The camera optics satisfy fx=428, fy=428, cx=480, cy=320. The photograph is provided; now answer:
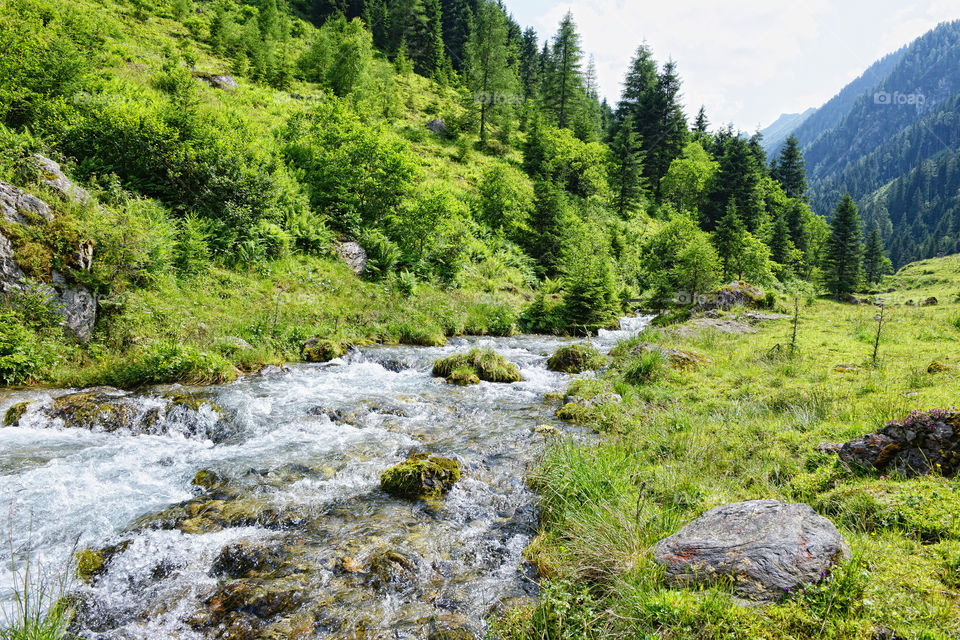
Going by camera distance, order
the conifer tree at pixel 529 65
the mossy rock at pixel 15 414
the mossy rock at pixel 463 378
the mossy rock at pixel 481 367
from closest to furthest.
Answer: the mossy rock at pixel 15 414 < the mossy rock at pixel 463 378 < the mossy rock at pixel 481 367 < the conifer tree at pixel 529 65

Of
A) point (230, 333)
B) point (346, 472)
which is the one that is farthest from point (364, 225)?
point (346, 472)

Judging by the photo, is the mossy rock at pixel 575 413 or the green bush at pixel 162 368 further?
the green bush at pixel 162 368

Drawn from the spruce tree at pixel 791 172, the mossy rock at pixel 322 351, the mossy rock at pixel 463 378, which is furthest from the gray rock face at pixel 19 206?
the spruce tree at pixel 791 172

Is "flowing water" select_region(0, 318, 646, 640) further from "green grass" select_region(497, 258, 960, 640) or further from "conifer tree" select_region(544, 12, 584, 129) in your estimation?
"conifer tree" select_region(544, 12, 584, 129)

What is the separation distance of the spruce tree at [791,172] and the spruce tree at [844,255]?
21.0 meters

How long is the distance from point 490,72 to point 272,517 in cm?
5380

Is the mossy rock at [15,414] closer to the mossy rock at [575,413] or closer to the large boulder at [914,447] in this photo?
the mossy rock at [575,413]

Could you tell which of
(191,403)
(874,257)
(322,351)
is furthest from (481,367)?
(874,257)

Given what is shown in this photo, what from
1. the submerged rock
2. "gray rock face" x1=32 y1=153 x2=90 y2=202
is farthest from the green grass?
"gray rock face" x1=32 y1=153 x2=90 y2=202

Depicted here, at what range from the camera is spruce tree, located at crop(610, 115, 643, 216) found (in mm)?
44656

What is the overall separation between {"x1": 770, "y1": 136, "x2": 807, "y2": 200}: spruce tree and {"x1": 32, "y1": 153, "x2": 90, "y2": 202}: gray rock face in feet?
227

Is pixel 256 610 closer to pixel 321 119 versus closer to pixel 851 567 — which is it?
pixel 851 567

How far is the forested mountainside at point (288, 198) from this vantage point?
11055 millimetres

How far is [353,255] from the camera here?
64.3 ft
